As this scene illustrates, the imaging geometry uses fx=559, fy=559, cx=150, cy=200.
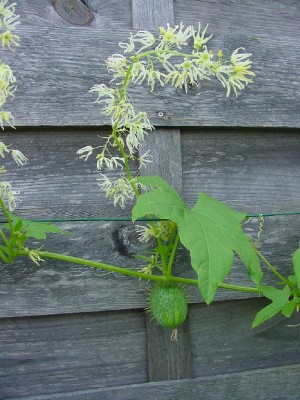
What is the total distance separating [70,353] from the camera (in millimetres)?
1449

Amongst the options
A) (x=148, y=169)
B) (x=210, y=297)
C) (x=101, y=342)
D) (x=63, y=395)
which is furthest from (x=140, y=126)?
(x=63, y=395)

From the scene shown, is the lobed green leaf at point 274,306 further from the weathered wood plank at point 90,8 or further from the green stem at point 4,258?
the weathered wood plank at point 90,8

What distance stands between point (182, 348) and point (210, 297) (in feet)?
1.99

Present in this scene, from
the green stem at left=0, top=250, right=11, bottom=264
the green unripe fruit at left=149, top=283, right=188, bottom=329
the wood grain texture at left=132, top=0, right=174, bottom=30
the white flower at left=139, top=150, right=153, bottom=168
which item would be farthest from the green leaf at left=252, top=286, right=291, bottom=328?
the wood grain texture at left=132, top=0, right=174, bottom=30

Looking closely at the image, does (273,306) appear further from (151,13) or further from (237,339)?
(151,13)

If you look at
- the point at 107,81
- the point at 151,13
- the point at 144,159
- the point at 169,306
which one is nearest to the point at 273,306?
the point at 169,306

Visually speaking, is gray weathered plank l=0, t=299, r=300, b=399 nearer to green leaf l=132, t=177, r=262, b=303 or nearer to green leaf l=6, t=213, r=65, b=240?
green leaf l=6, t=213, r=65, b=240

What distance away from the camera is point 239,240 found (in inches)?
42.9

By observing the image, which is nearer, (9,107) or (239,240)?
(239,240)

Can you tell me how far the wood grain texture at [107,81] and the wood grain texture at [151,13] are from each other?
0.24 feet

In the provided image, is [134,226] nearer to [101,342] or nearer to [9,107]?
[101,342]

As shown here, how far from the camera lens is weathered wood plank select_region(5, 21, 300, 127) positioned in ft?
4.64

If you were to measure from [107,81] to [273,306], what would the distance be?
712 millimetres

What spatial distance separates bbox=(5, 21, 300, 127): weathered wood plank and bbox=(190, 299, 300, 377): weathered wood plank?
529mm
